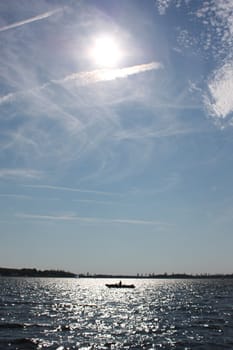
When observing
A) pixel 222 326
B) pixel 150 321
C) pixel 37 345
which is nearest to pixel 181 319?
pixel 150 321

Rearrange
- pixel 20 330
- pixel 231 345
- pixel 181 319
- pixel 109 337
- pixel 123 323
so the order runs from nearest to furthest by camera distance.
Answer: pixel 231 345 → pixel 109 337 → pixel 20 330 → pixel 123 323 → pixel 181 319

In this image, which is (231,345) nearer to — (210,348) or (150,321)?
(210,348)

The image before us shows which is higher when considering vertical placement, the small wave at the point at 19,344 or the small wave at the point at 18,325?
the small wave at the point at 18,325

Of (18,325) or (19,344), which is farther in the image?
(18,325)

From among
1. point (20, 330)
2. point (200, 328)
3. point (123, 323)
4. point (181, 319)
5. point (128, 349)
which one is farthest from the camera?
point (181, 319)

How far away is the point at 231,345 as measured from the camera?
38438 millimetres

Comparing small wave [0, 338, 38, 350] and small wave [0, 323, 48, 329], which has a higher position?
small wave [0, 323, 48, 329]

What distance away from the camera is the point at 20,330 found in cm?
4438

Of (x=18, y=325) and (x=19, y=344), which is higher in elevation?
(x=18, y=325)

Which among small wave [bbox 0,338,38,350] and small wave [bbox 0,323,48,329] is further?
small wave [bbox 0,323,48,329]

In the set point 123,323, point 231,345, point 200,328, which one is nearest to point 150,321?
point 123,323

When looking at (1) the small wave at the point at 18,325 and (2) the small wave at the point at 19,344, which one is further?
(1) the small wave at the point at 18,325

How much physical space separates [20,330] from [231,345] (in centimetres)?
2226

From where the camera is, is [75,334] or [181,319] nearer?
[75,334]
